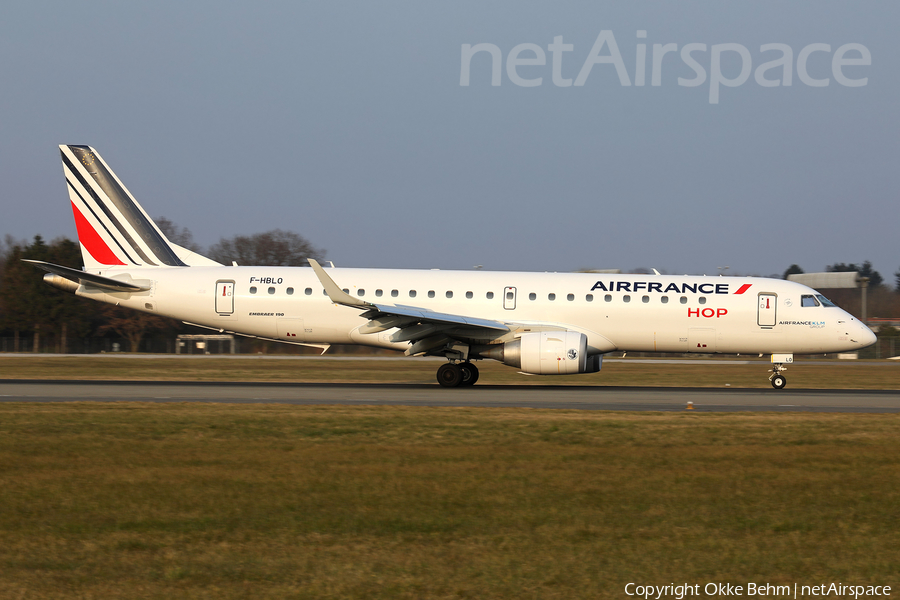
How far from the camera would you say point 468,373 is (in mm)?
22734

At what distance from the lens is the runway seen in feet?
57.5

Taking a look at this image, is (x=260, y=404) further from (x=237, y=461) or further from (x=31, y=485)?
(x=31, y=485)

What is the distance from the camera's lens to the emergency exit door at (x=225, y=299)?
23.4 metres

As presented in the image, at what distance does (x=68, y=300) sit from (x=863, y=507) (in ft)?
228

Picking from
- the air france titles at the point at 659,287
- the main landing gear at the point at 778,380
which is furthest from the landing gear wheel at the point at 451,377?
the main landing gear at the point at 778,380

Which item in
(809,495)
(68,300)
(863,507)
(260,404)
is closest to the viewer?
(863,507)

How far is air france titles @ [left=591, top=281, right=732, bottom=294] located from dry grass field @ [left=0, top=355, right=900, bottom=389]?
11.3 feet

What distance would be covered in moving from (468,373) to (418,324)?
2.27m

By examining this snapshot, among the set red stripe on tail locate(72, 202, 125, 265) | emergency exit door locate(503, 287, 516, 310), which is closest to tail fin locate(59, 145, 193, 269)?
red stripe on tail locate(72, 202, 125, 265)

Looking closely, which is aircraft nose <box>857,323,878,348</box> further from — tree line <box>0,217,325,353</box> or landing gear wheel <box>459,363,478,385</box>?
tree line <box>0,217,325,353</box>

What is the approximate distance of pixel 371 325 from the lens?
2198 cm

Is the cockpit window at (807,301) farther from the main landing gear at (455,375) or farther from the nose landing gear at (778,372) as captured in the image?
the main landing gear at (455,375)

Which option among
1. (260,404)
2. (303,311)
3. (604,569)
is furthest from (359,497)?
(303,311)

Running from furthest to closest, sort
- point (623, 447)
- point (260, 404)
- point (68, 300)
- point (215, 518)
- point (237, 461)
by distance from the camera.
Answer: point (68, 300) < point (260, 404) < point (623, 447) < point (237, 461) < point (215, 518)
